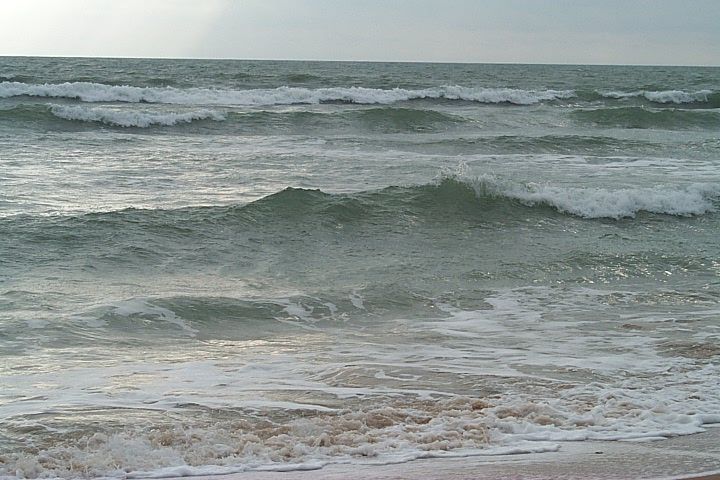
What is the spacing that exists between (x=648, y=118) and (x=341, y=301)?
21196 millimetres

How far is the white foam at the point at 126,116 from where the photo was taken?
21.6m

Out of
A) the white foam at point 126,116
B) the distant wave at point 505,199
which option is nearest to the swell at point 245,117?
the white foam at point 126,116

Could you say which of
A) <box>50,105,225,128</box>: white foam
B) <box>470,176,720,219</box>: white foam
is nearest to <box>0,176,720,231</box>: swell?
<box>470,176,720,219</box>: white foam

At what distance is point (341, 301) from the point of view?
776 centimetres

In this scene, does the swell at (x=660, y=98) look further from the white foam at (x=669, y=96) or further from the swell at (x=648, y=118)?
the swell at (x=648, y=118)

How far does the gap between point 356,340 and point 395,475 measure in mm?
2789

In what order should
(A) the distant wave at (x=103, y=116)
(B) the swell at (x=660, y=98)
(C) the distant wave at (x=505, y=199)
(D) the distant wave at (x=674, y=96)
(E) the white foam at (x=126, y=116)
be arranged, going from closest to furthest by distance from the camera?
(C) the distant wave at (x=505, y=199)
(A) the distant wave at (x=103, y=116)
(E) the white foam at (x=126, y=116)
(B) the swell at (x=660, y=98)
(D) the distant wave at (x=674, y=96)

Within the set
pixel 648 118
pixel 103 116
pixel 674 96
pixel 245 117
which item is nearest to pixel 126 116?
pixel 103 116

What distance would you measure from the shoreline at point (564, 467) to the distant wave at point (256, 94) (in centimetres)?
2485

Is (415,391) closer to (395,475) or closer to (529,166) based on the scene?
(395,475)

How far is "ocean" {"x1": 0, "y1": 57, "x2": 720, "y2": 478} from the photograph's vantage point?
14.8 feet

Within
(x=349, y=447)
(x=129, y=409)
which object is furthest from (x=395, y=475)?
(x=129, y=409)

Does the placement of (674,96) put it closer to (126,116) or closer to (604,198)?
(126,116)

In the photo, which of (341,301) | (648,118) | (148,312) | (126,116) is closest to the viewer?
(148,312)
